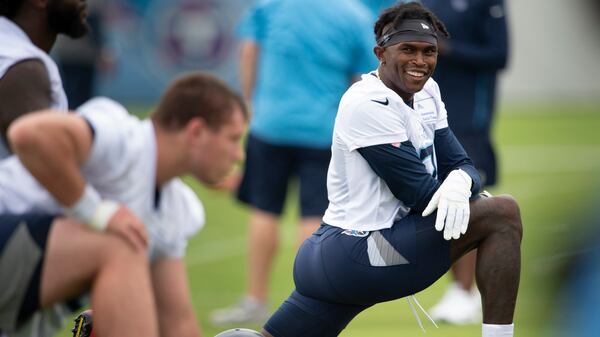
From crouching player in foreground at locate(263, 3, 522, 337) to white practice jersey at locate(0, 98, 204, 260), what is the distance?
571mm

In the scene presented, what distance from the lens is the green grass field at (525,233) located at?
16.2 ft

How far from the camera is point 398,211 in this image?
193 inches

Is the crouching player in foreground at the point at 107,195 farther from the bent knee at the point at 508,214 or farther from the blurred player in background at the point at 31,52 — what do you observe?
the bent knee at the point at 508,214

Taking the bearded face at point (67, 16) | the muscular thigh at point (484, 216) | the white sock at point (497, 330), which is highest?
the bearded face at point (67, 16)

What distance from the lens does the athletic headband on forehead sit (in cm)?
475

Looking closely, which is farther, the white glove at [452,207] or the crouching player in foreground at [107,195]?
the white glove at [452,207]

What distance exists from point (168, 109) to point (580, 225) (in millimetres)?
1601

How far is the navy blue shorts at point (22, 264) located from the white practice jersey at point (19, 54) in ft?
2.15

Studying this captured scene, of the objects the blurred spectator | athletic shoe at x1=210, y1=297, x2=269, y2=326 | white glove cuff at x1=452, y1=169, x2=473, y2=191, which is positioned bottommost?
athletic shoe at x1=210, y1=297, x2=269, y2=326

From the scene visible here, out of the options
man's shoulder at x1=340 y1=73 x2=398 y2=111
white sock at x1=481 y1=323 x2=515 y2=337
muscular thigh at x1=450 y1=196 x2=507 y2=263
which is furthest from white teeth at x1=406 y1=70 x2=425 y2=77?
white sock at x1=481 y1=323 x2=515 y2=337

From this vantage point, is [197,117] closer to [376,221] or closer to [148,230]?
[148,230]

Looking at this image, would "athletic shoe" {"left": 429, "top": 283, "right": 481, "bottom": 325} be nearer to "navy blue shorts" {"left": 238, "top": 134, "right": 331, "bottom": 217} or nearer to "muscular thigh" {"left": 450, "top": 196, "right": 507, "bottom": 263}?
"navy blue shorts" {"left": 238, "top": 134, "right": 331, "bottom": 217}

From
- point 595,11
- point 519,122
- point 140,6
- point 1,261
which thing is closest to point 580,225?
point 1,261

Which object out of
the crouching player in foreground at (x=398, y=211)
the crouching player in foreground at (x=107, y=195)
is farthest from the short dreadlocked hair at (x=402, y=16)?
the crouching player in foreground at (x=107, y=195)
